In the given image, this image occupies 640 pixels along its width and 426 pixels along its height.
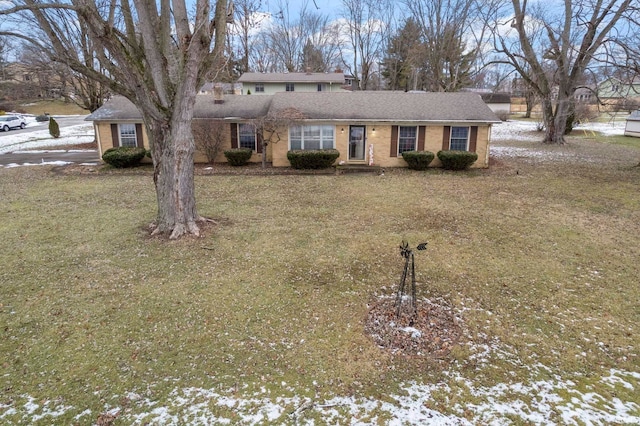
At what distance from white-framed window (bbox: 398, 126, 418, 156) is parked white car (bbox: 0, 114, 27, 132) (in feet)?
116

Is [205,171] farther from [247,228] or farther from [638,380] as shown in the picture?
[638,380]

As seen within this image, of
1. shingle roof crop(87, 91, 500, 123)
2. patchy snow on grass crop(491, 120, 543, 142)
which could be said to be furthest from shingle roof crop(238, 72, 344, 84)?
shingle roof crop(87, 91, 500, 123)

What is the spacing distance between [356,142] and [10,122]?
111ft

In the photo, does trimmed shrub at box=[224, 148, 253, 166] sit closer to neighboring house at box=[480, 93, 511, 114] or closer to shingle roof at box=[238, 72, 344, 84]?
shingle roof at box=[238, 72, 344, 84]

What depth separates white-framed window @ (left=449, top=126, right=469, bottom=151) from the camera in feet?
58.0

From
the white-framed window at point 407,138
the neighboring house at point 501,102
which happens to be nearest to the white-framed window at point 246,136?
the white-framed window at point 407,138

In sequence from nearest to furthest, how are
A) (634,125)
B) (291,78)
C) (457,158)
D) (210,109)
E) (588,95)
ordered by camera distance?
(457,158)
(210,109)
(588,95)
(634,125)
(291,78)

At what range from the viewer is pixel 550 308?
6.12 m


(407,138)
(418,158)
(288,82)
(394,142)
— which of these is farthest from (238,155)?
(288,82)

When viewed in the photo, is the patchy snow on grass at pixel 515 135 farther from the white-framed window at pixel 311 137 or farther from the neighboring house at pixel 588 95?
the white-framed window at pixel 311 137

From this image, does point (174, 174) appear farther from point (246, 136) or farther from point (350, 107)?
point (350, 107)

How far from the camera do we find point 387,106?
18.5 metres

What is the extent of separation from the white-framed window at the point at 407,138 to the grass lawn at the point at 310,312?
6329 millimetres

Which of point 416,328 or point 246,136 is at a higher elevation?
point 246,136
